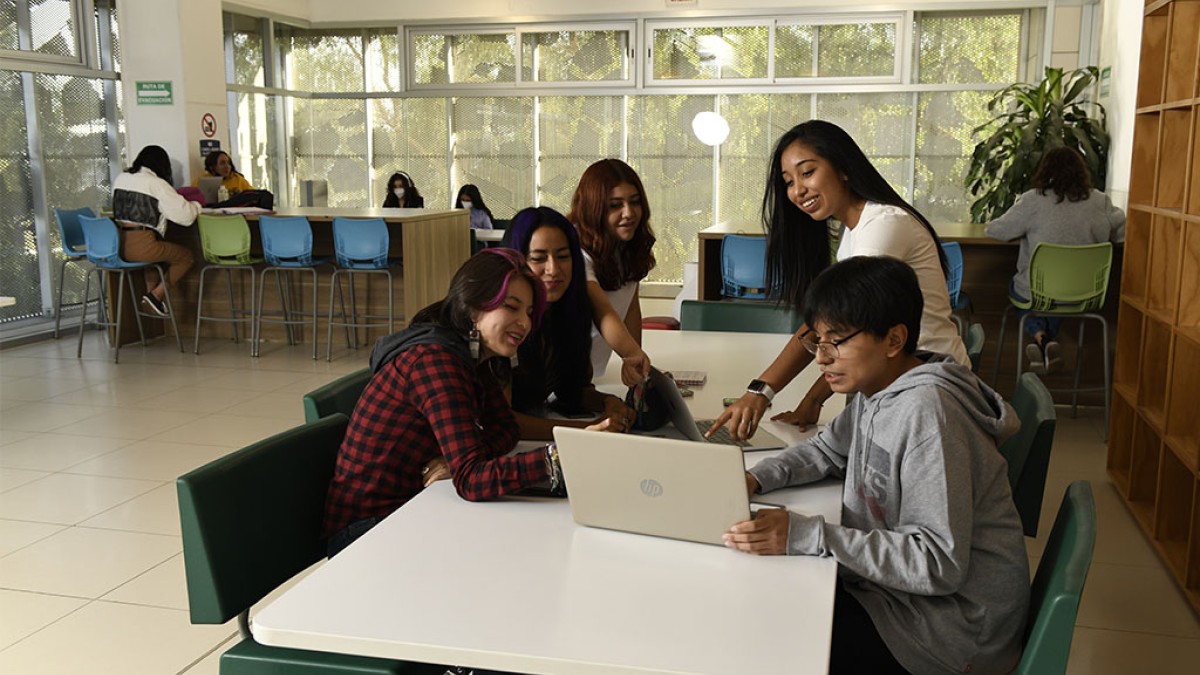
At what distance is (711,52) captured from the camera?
9.85 meters

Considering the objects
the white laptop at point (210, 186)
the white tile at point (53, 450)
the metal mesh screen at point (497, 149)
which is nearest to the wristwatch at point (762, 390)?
the white tile at point (53, 450)

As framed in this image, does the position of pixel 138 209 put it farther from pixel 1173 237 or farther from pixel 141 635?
pixel 1173 237

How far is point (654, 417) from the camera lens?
2.43 metres

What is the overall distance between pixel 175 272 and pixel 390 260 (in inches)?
62.5

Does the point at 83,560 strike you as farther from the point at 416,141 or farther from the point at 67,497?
the point at 416,141

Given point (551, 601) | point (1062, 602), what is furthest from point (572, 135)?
point (1062, 602)

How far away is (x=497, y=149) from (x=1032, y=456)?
8766mm

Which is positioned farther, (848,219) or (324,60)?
(324,60)

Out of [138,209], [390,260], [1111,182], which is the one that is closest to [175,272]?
[138,209]

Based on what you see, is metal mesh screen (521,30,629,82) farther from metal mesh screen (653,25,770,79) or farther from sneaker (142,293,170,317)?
sneaker (142,293,170,317)

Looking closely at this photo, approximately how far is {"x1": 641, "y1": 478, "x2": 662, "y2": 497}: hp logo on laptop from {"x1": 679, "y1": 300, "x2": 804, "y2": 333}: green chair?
2474 mm

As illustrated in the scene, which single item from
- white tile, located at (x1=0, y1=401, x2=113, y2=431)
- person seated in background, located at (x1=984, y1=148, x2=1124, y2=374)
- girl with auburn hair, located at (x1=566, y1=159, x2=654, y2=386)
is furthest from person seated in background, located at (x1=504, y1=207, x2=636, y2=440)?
white tile, located at (x1=0, y1=401, x2=113, y2=431)

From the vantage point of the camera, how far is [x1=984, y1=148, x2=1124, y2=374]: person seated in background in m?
5.48

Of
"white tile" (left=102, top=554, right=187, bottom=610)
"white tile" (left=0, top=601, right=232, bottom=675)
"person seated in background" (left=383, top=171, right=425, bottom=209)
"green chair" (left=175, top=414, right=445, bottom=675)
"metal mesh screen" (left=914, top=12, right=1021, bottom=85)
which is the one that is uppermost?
"metal mesh screen" (left=914, top=12, right=1021, bottom=85)
